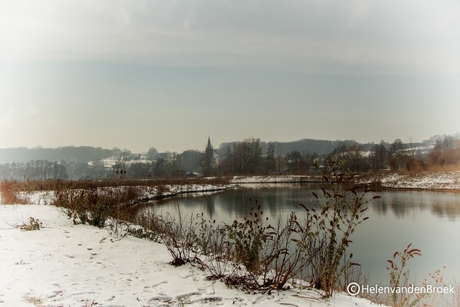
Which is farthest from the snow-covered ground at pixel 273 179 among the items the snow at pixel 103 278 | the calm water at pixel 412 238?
the snow at pixel 103 278

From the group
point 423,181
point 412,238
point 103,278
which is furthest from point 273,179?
point 103,278

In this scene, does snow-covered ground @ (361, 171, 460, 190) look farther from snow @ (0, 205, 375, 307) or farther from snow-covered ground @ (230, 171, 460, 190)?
snow @ (0, 205, 375, 307)

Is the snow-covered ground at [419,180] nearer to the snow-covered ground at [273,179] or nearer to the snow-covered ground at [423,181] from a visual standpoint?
the snow-covered ground at [423,181]

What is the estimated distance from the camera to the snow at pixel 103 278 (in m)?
4.22

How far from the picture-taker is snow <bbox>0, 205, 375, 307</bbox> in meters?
4.22

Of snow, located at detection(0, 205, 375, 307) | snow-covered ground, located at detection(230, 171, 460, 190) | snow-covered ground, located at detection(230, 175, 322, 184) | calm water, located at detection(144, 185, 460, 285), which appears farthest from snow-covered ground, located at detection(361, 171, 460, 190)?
snow, located at detection(0, 205, 375, 307)

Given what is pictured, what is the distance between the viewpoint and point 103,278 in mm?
5086

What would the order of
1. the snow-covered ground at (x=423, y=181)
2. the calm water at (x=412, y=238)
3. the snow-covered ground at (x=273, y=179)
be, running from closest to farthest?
the calm water at (x=412, y=238), the snow-covered ground at (x=423, y=181), the snow-covered ground at (x=273, y=179)

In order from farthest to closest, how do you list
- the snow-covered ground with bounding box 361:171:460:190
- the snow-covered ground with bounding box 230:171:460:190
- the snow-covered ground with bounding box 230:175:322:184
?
the snow-covered ground with bounding box 230:175:322:184 → the snow-covered ground with bounding box 230:171:460:190 → the snow-covered ground with bounding box 361:171:460:190

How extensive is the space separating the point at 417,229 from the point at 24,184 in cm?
1733

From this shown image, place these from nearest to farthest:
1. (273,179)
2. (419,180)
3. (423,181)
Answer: (423,181)
(419,180)
(273,179)

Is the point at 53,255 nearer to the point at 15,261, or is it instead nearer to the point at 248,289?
the point at 15,261

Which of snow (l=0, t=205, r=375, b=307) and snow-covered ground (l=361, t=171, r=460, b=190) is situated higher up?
snow (l=0, t=205, r=375, b=307)

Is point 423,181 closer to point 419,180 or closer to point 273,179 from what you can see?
point 419,180
